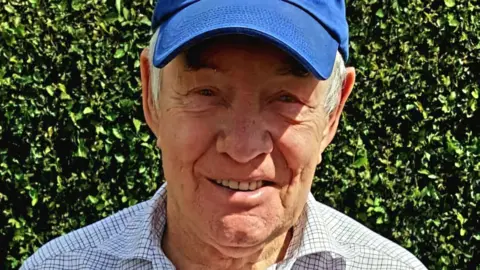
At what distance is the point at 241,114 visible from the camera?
1.94m

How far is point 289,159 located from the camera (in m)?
2.01

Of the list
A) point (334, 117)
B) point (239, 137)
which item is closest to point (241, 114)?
point (239, 137)

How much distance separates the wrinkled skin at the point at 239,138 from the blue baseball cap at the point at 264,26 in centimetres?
6

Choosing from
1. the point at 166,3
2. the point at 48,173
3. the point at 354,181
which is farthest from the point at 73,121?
the point at 166,3

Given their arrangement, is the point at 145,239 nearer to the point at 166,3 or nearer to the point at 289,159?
the point at 289,159

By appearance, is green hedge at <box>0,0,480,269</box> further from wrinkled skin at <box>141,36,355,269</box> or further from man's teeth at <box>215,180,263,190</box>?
man's teeth at <box>215,180,263,190</box>

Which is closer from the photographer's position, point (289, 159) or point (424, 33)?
point (289, 159)

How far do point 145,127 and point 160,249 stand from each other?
2144 mm

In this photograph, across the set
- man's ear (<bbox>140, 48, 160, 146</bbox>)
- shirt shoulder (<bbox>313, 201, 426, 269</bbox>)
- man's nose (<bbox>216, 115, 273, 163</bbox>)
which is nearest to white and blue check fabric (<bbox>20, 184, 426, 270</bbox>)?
shirt shoulder (<bbox>313, 201, 426, 269</bbox>)

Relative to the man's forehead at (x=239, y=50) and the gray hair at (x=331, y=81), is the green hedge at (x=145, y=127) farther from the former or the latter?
the man's forehead at (x=239, y=50)

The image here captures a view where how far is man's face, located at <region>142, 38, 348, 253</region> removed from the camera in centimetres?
193

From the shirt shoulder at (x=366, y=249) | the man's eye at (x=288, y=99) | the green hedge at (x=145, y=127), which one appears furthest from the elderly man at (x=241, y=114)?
the green hedge at (x=145, y=127)

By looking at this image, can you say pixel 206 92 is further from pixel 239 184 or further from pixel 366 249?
pixel 366 249

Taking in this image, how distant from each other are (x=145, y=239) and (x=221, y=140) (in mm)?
509
